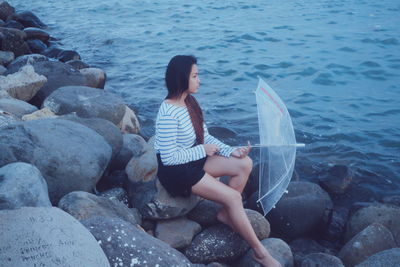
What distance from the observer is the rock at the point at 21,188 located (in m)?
3.48

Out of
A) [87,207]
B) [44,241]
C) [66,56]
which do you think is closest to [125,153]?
[87,207]

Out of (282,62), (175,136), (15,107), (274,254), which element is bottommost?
(282,62)

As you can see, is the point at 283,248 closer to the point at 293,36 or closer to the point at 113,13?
the point at 293,36

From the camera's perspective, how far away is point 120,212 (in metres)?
4.33

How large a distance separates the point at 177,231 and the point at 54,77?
186 inches

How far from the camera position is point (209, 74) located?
1137 cm

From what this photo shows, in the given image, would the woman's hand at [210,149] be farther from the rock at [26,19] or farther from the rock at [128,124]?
the rock at [26,19]

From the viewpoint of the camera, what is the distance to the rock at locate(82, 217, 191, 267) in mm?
3129

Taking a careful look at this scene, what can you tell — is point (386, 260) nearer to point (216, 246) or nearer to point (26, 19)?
point (216, 246)

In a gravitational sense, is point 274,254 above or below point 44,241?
below

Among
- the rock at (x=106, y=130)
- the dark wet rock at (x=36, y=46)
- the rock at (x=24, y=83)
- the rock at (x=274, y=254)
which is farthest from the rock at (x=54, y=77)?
the dark wet rock at (x=36, y=46)

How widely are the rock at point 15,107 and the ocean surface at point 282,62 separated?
7.68 ft

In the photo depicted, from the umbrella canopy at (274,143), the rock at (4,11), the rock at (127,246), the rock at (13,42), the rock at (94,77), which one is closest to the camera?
the rock at (127,246)

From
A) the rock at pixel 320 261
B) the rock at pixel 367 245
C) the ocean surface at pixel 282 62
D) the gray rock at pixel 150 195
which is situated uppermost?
the gray rock at pixel 150 195
